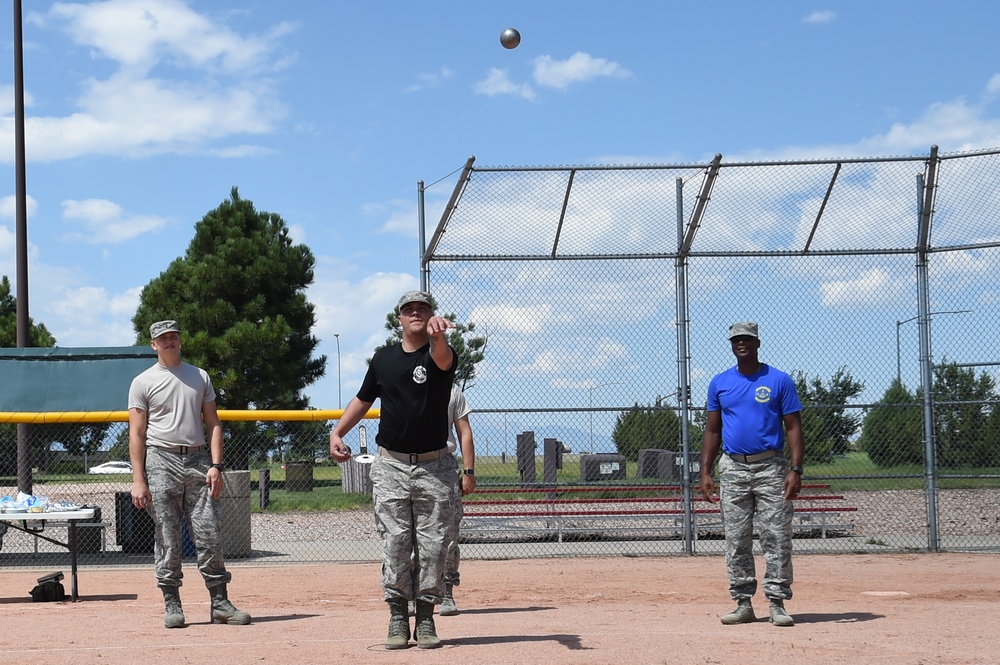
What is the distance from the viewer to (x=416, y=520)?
636 centimetres

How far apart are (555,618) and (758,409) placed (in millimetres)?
1930

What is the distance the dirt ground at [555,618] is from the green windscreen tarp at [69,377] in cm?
179

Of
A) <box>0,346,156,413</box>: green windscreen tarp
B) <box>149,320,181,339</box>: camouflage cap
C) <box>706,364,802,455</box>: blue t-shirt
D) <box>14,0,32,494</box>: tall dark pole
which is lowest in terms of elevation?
<box>706,364,802,455</box>: blue t-shirt

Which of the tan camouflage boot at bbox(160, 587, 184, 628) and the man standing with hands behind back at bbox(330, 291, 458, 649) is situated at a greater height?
the man standing with hands behind back at bbox(330, 291, 458, 649)

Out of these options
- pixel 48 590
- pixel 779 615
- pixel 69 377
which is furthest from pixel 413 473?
pixel 69 377

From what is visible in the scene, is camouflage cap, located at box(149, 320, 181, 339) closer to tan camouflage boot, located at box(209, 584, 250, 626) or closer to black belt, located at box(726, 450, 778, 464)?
tan camouflage boot, located at box(209, 584, 250, 626)

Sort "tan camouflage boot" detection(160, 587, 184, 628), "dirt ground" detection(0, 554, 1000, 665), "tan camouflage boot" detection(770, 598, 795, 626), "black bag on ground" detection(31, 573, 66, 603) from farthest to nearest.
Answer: "black bag on ground" detection(31, 573, 66, 603) → "tan camouflage boot" detection(160, 587, 184, 628) → "tan camouflage boot" detection(770, 598, 795, 626) → "dirt ground" detection(0, 554, 1000, 665)

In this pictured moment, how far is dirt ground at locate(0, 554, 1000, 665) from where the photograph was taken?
614 cm

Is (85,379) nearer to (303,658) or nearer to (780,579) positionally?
Result: (303,658)

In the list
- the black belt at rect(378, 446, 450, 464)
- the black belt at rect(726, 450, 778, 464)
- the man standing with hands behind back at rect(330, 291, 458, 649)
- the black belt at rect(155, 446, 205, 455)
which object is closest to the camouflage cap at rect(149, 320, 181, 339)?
the black belt at rect(155, 446, 205, 455)

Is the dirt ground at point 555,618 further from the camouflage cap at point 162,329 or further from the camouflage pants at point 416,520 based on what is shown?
the camouflage cap at point 162,329

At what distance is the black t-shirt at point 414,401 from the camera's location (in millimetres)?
6277

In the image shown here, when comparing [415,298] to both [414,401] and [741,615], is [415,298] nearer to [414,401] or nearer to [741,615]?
[414,401]

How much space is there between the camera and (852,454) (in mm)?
12156
